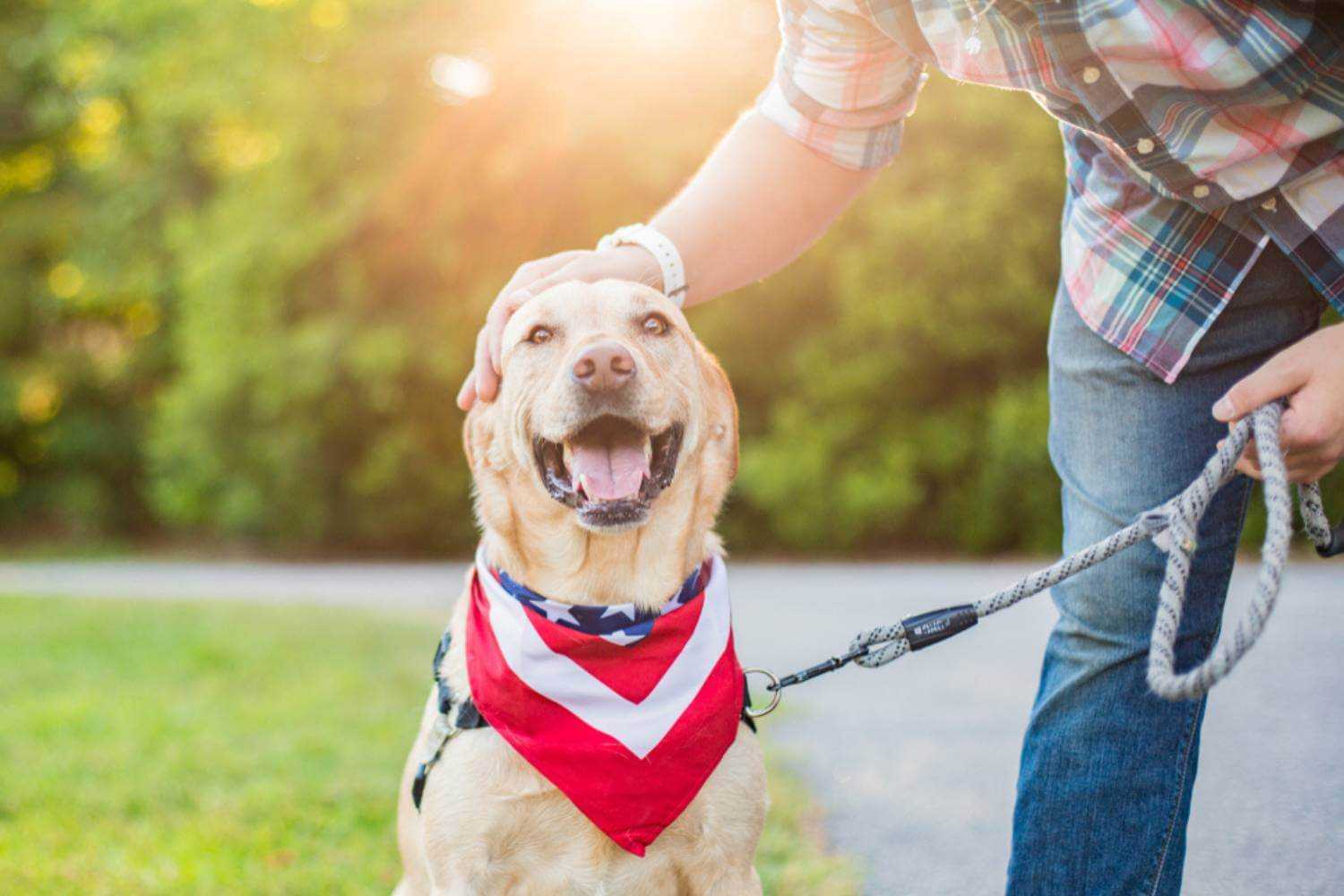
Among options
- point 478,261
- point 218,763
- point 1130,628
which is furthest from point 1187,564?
point 478,261

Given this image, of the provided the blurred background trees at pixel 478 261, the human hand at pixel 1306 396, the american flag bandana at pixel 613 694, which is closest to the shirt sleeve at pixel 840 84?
the human hand at pixel 1306 396

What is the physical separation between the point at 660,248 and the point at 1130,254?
0.93 metres

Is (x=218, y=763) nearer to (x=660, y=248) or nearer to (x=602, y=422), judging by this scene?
(x=602, y=422)

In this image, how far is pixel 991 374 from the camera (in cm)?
1470

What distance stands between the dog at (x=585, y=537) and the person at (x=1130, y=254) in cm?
29

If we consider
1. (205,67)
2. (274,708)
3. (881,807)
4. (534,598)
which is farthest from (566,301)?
(205,67)

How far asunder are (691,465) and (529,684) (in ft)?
2.09

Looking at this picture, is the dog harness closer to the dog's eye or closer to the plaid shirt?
the dog's eye

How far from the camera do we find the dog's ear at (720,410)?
9.59 ft

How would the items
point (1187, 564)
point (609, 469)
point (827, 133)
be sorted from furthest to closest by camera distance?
point (609, 469), point (827, 133), point (1187, 564)

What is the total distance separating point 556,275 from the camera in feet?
8.39

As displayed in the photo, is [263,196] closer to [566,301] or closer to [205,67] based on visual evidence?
[205,67]

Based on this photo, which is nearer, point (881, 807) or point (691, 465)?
point (691, 465)

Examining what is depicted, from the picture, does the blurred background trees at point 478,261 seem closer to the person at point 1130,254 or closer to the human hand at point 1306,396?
the person at point 1130,254
